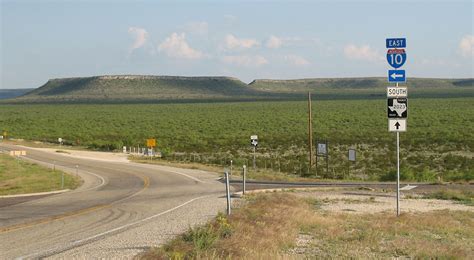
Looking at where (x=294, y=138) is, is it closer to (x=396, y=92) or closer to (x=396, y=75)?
(x=396, y=75)

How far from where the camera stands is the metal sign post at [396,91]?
54.9ft

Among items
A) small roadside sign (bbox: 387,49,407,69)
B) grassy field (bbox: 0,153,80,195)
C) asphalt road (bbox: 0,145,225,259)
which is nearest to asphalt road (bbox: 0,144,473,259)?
asphalt road (bbox: 0,145,225,259)

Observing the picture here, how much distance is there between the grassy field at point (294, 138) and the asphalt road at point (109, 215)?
12341 millimetres

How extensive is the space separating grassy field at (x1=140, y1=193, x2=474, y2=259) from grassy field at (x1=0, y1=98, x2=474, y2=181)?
65.5ft

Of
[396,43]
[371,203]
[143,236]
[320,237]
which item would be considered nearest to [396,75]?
[396,43]

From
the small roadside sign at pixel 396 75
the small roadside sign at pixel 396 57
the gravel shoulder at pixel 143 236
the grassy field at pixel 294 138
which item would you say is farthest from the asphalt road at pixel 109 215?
the grassy field at pixel 294 138

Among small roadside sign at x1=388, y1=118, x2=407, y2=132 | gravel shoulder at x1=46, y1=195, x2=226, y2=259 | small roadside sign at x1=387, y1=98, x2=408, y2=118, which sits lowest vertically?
gravel shoulder at x1=46, y1=195, x2=226, y2=259

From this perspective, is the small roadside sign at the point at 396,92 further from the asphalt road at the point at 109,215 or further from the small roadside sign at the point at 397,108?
the asphalt road at the point at 109,215

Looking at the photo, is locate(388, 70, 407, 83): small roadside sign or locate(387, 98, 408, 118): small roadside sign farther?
locate(388, 70, 407, 83): small roadside sign

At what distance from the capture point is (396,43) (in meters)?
17.0

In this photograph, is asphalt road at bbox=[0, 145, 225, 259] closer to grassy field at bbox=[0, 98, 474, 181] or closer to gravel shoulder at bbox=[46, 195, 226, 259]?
gravel shoulder at bbox=[46, 195, 226, 259]

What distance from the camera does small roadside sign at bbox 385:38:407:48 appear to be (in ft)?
55.7

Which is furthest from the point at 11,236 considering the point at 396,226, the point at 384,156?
the point at 384,156

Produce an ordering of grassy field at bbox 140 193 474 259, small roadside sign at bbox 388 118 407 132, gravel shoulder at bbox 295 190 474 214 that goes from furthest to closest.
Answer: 1. gravel shoulder at bbox 295 190 474 214
2. small roadside sign at bbox 388 118 407 132
3. grassy field at bbox 140 193 474 259
